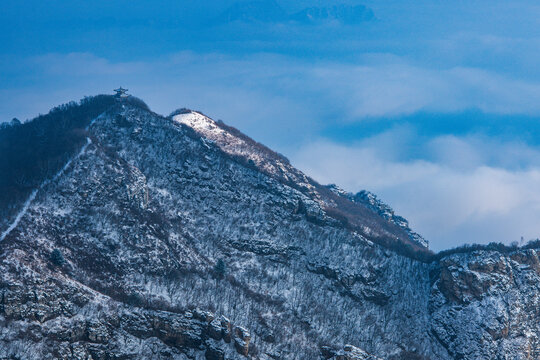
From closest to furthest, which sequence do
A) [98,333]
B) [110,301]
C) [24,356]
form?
[24,356], [98,333], [110,301]

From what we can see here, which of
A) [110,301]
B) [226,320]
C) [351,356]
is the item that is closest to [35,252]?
[110,301]

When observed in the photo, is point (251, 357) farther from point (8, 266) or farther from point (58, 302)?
point (8, 266)

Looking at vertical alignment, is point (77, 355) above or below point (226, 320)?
below

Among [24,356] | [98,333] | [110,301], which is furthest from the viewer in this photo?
[110,301]

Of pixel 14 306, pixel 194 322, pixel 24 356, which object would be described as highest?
pixel 194 322

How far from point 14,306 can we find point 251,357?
65071 mm

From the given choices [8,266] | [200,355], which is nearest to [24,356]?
[8,266]

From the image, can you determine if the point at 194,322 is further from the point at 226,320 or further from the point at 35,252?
the point at 35,252

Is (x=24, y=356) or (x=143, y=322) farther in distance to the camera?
(x=143, y=322)

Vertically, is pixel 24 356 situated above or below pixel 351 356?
below

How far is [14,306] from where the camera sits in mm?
178000

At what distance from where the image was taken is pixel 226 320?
199m

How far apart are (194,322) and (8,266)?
53078 millimetres

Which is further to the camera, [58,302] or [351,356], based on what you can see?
[351,356]
